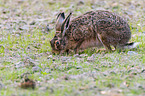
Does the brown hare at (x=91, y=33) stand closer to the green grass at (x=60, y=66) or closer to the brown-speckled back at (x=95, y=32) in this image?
the brown-speckled back at (x=95, y=32)

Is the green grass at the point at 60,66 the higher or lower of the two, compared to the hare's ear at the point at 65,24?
lower

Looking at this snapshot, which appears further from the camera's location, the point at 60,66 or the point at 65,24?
the point at 65,24

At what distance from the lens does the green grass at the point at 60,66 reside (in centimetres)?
474

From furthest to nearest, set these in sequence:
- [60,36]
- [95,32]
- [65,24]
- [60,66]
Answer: [60,36], [95,32], [65,24], [60,66]

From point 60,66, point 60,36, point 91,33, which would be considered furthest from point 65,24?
point 60,66

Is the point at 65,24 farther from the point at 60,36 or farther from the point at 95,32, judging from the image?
the point at 95,32

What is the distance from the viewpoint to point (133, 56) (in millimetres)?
6895

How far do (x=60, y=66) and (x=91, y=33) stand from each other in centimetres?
189

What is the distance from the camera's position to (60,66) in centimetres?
626

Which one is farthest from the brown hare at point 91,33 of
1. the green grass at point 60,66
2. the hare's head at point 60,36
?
the green grass at point 60,66

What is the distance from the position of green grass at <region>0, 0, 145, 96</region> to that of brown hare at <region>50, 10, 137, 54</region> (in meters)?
0.31

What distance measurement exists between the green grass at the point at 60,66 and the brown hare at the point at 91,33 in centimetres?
31

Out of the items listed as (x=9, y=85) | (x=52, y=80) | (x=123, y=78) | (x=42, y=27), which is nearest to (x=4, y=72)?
(x=9, y=85)

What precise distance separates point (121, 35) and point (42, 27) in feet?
12.6
